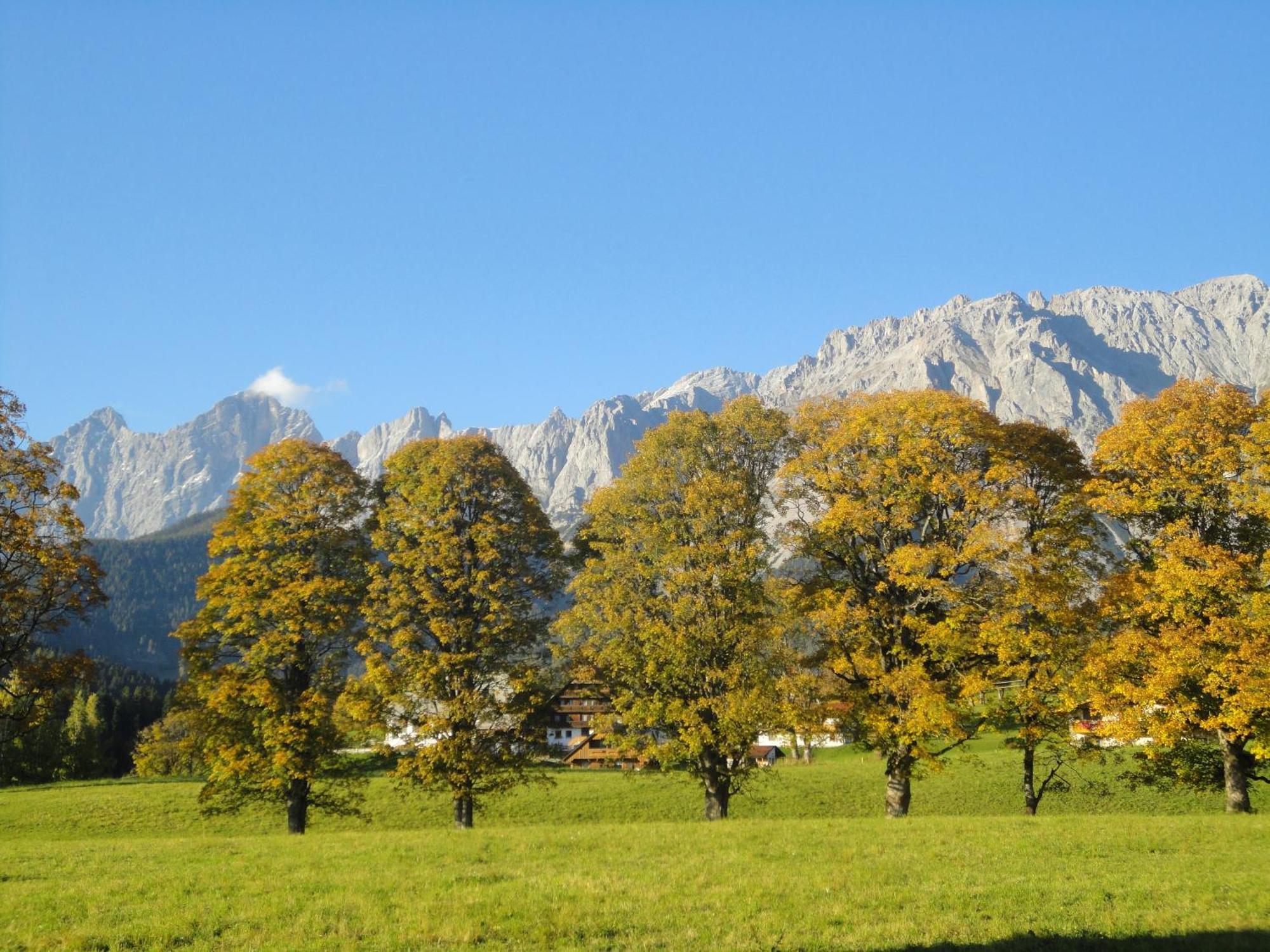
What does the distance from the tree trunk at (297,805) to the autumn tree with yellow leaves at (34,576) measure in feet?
29.8

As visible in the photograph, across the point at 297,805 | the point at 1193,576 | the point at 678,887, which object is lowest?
the point at 297,805

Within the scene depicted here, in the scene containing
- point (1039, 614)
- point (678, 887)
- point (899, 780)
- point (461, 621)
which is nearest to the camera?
point (678, 887)

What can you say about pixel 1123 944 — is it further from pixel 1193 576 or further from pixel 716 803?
pixel 716 803

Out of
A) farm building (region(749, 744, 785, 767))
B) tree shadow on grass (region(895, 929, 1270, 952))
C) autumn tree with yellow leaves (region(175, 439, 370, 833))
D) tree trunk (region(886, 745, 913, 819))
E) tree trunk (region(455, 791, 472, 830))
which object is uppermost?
autumn tree with yellow leaves (region(175, 439, 370, 833))

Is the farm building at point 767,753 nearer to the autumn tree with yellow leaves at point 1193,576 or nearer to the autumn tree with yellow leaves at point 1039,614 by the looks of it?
the autumn tree with yellow leaves at point 1039,614

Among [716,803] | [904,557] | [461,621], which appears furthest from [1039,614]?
[461,621]

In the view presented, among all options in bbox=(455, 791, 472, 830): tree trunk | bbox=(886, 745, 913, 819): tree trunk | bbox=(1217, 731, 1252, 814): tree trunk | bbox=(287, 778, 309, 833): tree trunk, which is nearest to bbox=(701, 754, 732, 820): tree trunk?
bbox=(886, 745, 913, 819): tree trunk

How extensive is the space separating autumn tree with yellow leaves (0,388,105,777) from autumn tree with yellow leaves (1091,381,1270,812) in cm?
A: 3598

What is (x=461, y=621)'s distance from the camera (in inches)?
1296

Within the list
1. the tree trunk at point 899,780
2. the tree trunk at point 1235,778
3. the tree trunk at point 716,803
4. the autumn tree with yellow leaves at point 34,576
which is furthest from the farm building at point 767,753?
the autumn tree with yellow leaves at point 34,576

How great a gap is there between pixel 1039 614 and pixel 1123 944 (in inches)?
772

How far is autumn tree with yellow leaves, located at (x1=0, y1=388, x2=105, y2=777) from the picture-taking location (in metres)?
27.5

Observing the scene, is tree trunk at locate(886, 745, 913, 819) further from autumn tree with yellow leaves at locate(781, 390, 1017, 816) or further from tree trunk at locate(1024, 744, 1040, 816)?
tree trunk at locate(1024, 744, 1040, 816)

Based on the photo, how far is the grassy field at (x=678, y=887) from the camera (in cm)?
1343
